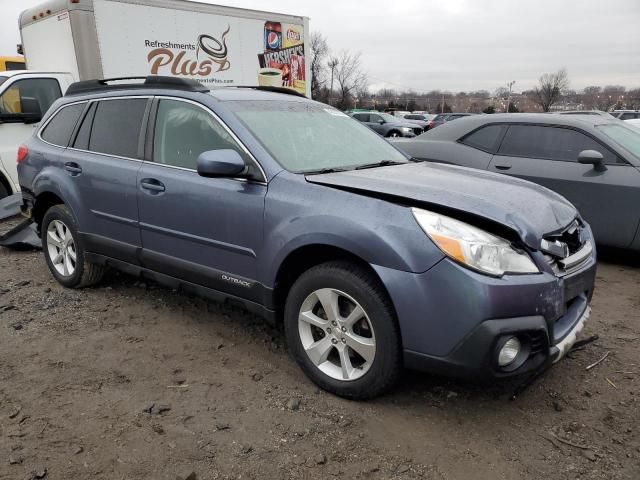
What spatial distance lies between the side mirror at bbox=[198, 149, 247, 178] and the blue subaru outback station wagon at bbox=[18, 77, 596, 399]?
2 cm

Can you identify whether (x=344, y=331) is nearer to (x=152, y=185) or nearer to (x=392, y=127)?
(x=152, y=185)

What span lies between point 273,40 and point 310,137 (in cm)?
790

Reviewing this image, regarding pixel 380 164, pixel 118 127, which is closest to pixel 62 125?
pixel 118 127

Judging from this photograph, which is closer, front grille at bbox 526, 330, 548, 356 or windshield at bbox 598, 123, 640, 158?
front grille at bbox 526, 330, 548, 356

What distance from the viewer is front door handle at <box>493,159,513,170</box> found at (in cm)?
564

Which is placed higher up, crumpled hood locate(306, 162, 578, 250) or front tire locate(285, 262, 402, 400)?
crumpled hood locate(306, 162, 578, 250)

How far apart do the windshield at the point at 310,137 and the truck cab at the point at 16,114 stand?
16.1 ft

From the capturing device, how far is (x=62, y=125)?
14.6 feet

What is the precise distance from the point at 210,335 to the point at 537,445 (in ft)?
7.12

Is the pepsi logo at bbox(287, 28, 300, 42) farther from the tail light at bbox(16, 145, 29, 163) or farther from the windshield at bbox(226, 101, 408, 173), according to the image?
the windshield at bbox(226, 101, 408, 173)

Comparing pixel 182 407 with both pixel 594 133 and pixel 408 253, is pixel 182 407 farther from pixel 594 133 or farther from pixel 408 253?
pixel 594 133

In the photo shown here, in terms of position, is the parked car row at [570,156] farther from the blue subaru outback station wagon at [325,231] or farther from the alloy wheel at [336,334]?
the alloy wheel at [336,334]

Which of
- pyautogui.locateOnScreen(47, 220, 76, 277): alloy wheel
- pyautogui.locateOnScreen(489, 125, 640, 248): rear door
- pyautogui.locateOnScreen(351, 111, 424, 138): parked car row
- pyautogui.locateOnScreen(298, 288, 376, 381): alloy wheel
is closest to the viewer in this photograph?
pyautogui.locateOnScreen(298, 288, 376, 381): alloy wheel

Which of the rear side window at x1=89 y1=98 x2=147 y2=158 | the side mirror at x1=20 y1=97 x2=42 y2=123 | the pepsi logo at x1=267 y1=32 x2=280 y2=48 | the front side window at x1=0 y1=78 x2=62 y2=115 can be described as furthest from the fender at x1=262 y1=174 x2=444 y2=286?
the pepsi logo at x1=267 y1=32 x2=280 y2=48
